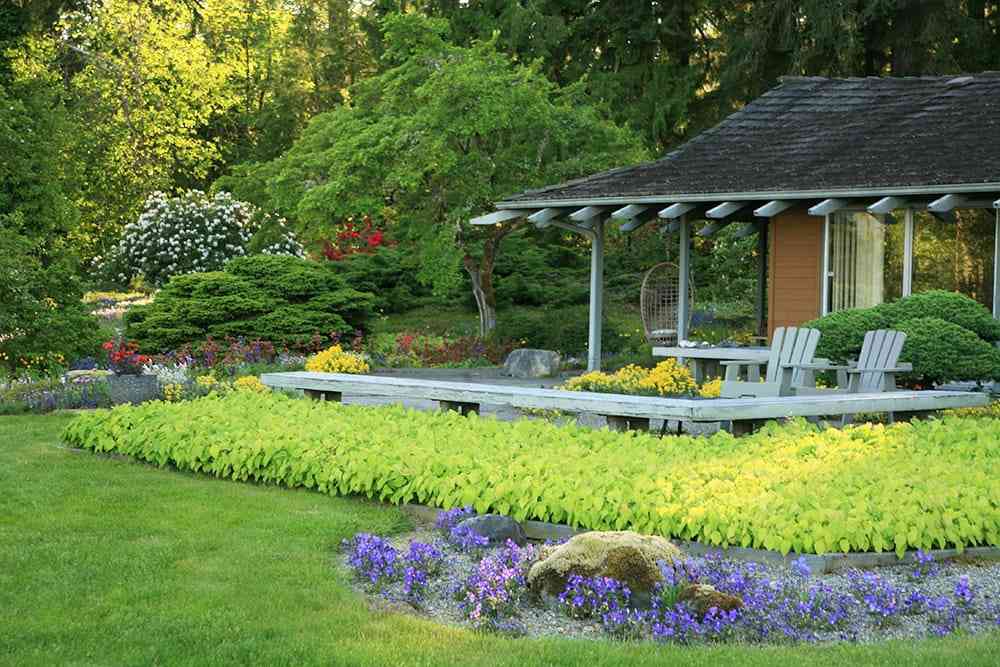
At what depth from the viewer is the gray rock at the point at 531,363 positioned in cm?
1845

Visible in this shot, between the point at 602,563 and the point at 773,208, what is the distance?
10253 millimetres

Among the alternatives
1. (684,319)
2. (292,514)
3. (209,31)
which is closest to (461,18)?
(209,31)

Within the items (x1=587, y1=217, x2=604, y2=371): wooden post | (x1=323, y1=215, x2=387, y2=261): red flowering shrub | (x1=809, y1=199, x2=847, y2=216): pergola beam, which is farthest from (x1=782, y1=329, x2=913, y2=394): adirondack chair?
(x1=323, y1=215, x2=387, y2=261): red flowering shrub

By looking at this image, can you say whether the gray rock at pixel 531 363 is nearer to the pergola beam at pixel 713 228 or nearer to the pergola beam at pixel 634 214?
the pergola beam at pixel 634 214

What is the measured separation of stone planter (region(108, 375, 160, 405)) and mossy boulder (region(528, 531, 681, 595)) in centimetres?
806

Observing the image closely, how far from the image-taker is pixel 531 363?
18.5 m

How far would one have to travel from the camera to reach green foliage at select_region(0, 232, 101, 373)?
42.5 ft

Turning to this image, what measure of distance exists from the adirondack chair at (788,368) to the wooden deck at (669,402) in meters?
0.94

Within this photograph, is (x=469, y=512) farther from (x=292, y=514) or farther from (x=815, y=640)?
(x=815, y=640)

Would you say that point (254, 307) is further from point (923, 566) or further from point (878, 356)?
point (923, 566)

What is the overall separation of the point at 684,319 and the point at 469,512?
998cm

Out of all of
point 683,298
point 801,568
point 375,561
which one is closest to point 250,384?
point 683,298

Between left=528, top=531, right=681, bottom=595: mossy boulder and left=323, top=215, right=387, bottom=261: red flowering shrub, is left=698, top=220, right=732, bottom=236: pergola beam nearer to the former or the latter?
left=323, top=215, right=387, bottom=261: red flowering shrub

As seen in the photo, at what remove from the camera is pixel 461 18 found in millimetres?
33875
